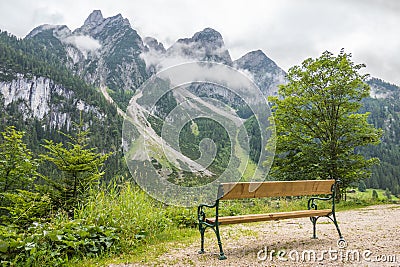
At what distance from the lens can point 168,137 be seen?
459 cm

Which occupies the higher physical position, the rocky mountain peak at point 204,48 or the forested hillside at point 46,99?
the forested hillside at point 46,99

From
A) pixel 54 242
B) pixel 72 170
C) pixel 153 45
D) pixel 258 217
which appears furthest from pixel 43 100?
pixel 258 217

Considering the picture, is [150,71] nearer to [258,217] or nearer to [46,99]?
[258,217]

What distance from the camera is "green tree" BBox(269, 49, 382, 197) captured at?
13758mm

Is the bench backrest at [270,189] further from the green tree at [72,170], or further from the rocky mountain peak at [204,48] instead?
the green tree at [72,170]

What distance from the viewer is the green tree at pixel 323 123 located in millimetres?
13758

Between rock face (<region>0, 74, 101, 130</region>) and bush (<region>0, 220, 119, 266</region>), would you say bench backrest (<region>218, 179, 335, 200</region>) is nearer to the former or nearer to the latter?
bush (<region>0, 220, 119, 266</region>)

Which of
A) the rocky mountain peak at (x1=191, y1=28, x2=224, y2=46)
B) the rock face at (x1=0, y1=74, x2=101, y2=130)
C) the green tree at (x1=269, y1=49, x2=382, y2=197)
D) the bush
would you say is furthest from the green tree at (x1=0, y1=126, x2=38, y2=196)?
the rock face at (x1=0, y1=74, x2=101, y2=130)
